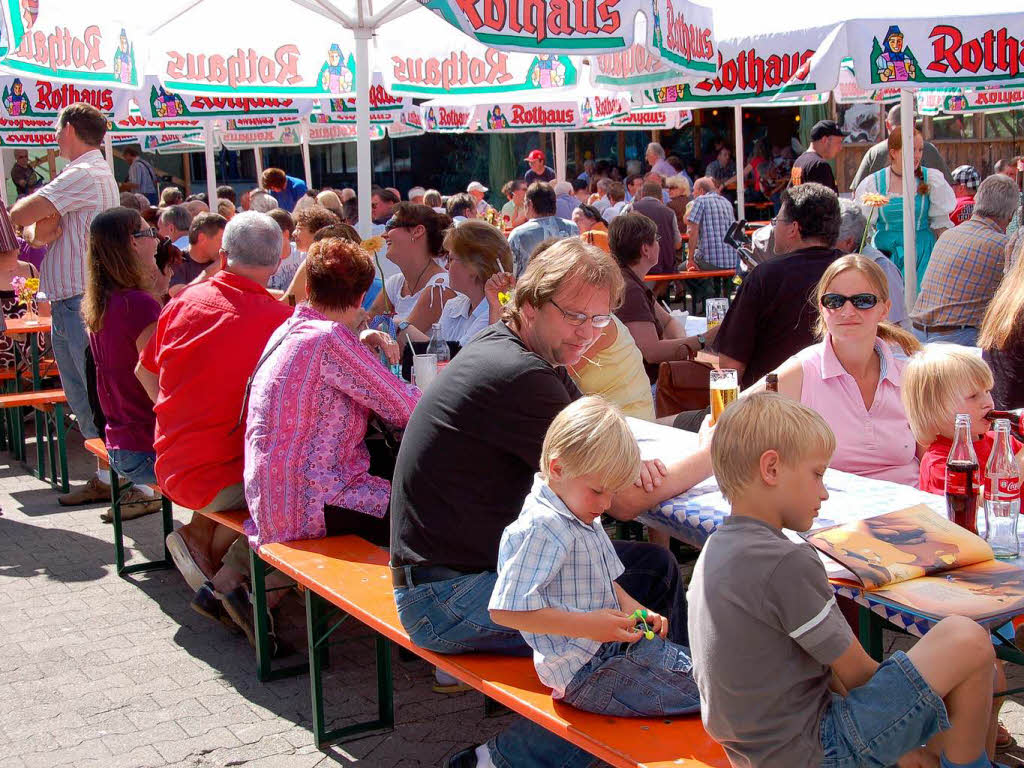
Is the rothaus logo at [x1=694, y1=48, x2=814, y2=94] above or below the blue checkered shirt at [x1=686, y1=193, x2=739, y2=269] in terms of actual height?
above

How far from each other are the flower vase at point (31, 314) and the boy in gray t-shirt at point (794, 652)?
6658mm

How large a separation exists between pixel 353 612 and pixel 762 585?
1.54m

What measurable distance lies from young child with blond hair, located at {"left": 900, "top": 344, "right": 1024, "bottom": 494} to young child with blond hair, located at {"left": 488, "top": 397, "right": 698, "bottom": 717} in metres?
1.04

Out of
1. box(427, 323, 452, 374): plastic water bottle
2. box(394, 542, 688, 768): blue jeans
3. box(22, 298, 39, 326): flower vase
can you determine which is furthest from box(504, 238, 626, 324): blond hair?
box(22, 298, 39, 326): flower vase

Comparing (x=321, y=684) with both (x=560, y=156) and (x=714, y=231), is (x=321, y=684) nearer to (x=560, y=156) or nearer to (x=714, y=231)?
(x=714, y=231)

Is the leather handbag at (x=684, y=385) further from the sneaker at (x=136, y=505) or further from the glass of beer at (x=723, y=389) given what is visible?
the sneaker at (x=136, y=505)

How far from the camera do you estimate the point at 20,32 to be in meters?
6.97

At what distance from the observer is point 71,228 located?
23.5 ft

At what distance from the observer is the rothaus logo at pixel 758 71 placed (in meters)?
6.87

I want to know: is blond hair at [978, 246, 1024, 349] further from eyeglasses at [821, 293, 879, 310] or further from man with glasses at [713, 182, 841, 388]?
eyeglasses at [821, 293, 879, 310]

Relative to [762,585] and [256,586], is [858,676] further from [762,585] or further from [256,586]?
[256,586]

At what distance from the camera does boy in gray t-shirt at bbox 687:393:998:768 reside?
7.04 feet

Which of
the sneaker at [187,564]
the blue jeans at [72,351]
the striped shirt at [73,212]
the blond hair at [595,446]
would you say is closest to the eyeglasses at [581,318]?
the blond hair at [595,446]

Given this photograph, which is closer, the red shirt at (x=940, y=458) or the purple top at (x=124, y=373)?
the red shirt at (x=940, y=458)
